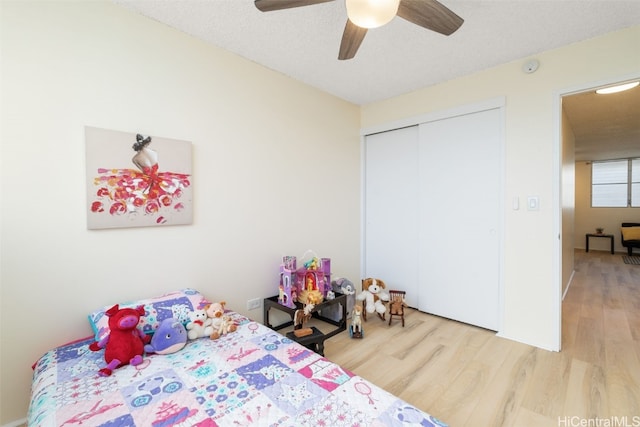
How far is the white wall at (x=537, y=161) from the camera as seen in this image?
2162 mm

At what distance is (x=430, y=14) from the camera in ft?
4.76

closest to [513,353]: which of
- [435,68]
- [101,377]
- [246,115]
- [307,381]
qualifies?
[307,381]

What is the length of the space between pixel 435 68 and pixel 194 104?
7.08 ft

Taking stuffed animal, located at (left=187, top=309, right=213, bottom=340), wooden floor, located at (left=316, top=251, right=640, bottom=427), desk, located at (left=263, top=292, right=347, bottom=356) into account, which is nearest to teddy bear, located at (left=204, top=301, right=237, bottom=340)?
stuffed animal, located at (left=187, top=309, right=213, bottom=340)

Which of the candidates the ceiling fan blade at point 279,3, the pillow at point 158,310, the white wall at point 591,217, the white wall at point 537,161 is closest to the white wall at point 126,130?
the pillow at point 158,310

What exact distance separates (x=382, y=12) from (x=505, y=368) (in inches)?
98.3

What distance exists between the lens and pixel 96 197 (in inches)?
66.3

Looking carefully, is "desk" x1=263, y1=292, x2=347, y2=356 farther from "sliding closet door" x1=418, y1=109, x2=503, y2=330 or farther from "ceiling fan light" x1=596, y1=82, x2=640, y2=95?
"ceiling fan light" x1=596, y1=82, x2=640, y2=95

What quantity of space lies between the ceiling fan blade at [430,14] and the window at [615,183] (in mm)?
8027

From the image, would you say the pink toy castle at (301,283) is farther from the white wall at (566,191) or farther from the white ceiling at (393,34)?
the white wall at (566,191)

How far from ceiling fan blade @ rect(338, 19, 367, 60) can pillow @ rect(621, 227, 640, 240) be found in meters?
8.07

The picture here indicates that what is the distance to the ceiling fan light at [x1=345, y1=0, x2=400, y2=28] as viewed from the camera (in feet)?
4.03

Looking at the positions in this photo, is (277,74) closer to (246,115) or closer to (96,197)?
(246,115)

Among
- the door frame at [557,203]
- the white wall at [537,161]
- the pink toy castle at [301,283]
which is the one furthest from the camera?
the pink toy castle at [301,283]
